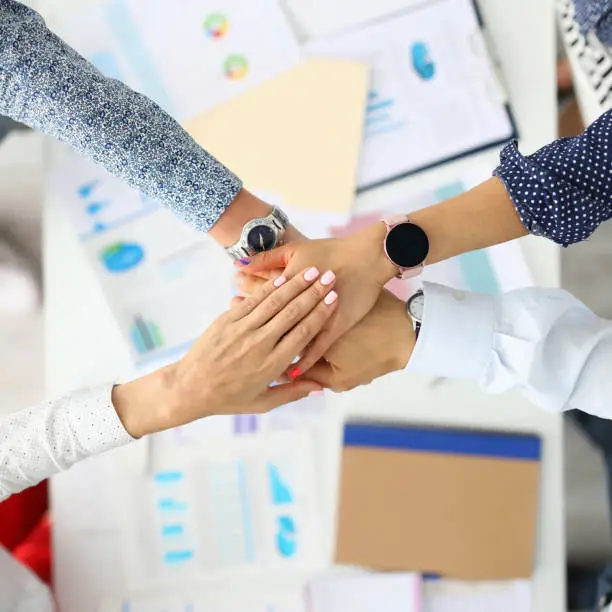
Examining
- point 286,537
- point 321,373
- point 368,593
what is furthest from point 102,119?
point 368,593

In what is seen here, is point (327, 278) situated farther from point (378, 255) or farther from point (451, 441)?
point (451, 441)

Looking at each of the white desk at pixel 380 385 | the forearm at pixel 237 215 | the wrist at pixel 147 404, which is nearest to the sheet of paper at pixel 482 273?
the white desk at pixel 380 385

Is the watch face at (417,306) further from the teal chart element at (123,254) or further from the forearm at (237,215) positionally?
the teal chart element at (123,254)

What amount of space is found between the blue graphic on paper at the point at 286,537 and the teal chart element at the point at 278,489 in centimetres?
3

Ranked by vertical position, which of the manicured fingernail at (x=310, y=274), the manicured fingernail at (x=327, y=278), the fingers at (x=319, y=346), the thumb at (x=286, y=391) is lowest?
the thumb at (x=286, y=391)

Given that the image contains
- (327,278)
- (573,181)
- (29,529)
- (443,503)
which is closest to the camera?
(573,181)

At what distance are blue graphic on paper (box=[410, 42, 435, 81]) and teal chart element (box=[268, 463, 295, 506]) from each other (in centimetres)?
65

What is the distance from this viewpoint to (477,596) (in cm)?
99

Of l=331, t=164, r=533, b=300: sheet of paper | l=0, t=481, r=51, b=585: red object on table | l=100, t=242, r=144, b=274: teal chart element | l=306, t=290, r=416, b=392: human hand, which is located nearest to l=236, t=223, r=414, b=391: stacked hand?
l=306, t=290, r=416, b=392: human hand

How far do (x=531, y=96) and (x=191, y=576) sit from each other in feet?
2.99

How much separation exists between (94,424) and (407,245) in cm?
45

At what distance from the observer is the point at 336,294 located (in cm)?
85

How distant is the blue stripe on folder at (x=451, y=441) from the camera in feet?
3.22

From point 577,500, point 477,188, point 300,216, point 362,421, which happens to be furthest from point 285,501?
point 577,500
